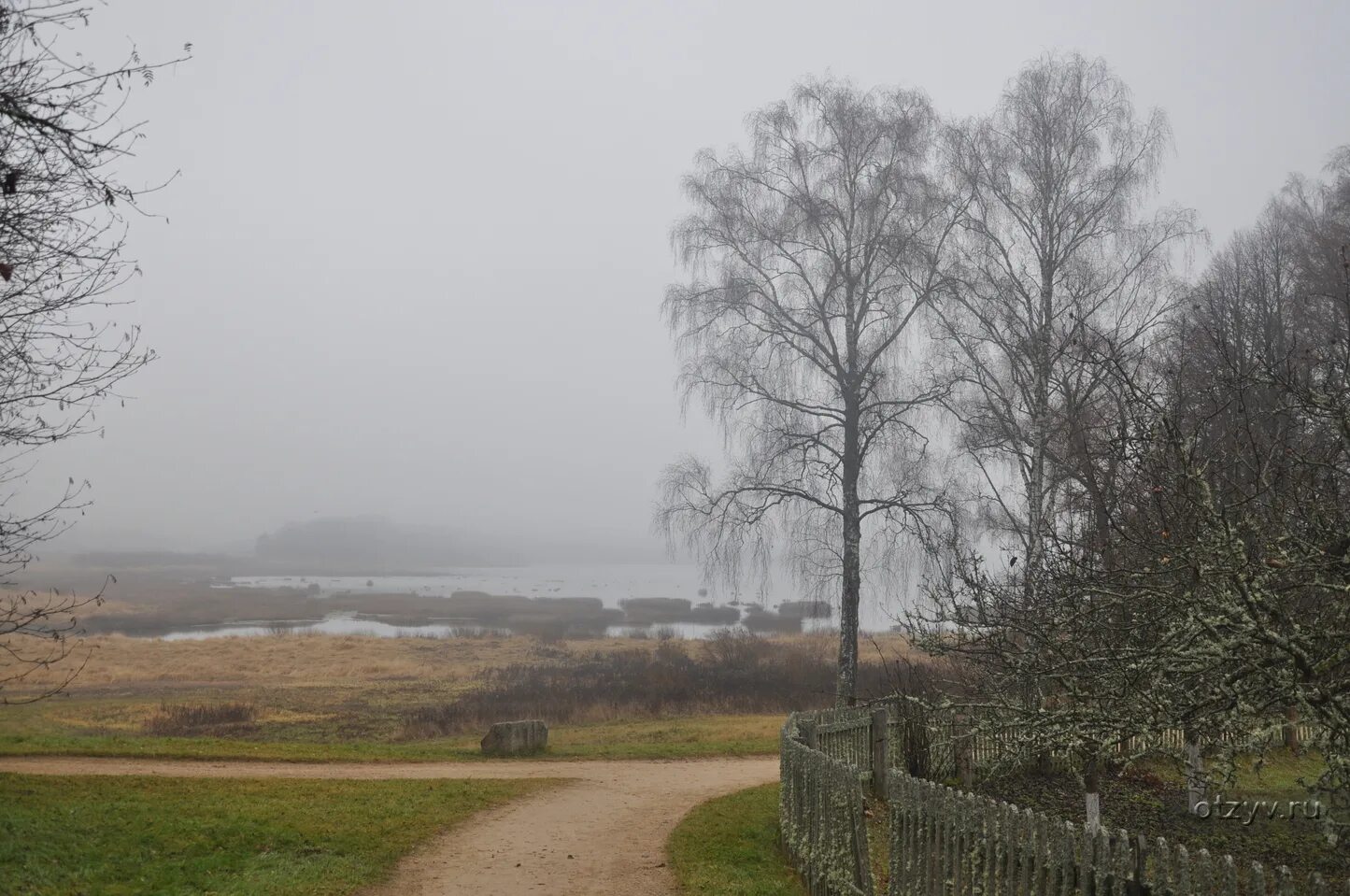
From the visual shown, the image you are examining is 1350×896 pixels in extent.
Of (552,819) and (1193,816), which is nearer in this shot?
(1193,816)

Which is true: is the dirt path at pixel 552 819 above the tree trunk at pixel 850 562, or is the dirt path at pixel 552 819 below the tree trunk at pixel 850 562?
below

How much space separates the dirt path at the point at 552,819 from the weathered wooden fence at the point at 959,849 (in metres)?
1.82

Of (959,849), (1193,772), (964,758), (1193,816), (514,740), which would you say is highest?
(1193,772)

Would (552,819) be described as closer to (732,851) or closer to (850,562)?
(732,851)

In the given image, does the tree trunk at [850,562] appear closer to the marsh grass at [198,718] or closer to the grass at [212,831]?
the grass at [212,831]

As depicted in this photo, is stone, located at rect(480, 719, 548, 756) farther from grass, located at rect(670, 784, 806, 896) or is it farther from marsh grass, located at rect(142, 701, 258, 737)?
marsh grass, located at rect(142, 701, 258, 737)

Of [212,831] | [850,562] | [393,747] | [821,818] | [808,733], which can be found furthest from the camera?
[393,747]

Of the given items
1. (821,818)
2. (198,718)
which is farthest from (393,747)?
(821,818)

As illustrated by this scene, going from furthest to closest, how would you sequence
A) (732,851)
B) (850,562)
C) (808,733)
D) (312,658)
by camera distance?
1. (312,658)
2. (850,562)
3. (808,733)
4. (732,851)

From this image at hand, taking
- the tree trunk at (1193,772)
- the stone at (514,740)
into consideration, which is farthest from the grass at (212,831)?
the tree trunk at (1193,772)

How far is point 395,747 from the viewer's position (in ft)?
61.6

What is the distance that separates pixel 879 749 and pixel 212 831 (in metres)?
8.73

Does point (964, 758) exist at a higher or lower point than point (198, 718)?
higher

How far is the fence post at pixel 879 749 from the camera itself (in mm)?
13305
